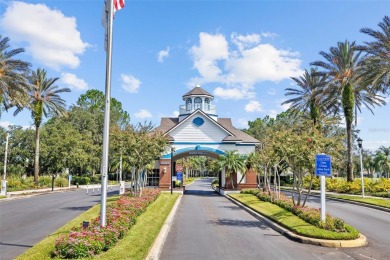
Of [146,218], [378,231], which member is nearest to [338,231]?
[378,231]

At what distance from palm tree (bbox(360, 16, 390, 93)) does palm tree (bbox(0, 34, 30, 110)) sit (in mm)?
31538

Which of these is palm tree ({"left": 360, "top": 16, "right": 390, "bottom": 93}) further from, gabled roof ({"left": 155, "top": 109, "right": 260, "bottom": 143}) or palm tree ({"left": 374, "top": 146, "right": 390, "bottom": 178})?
palm tree ({"left": 374, "top": 146, "right": 390, "bottom": 178})

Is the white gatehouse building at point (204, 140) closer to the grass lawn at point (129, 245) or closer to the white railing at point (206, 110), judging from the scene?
the white railing at point (206, 110)

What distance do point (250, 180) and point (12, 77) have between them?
27639 millimetres

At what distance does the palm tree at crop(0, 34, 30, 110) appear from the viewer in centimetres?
3297

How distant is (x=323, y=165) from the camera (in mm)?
15016

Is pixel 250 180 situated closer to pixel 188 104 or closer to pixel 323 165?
pixel 188 104

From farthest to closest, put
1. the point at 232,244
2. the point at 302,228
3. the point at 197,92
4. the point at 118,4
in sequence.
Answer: the point at 197,92 < the point at 302,228 < the point at 118,4 < the point at 232,244

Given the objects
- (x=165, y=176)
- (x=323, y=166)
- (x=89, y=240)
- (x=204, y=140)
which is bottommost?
(x=89, y=240)

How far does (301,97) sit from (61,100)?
33.1 m

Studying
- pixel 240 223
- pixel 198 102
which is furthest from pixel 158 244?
pixel 198 102

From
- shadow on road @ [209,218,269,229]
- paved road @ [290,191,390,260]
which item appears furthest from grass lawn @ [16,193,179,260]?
paved road @ [290,191,390,260]

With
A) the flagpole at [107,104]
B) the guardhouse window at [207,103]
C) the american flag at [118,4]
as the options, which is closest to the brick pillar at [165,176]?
the guardhouse window at [207,103]

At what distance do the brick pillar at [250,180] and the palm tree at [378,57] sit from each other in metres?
16.7
